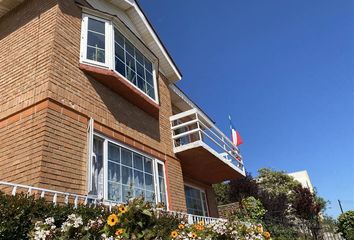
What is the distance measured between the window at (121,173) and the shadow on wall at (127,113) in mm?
916

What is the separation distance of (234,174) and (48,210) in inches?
455

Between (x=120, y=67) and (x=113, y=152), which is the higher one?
(x=120, y=67)

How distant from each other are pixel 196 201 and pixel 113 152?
741 centimetres

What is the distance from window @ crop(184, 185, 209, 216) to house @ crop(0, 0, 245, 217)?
7.47 feet

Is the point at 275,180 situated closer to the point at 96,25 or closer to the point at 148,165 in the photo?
the point at 148,165

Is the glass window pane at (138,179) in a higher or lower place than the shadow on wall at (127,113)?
lower

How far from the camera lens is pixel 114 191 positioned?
8.02 meters

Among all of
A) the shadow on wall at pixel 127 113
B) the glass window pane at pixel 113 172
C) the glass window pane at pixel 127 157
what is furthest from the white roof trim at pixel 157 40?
the glass window pane at pixel 113 172

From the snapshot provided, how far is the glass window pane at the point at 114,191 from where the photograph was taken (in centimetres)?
785

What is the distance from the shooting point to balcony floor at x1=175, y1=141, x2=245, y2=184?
1181cm

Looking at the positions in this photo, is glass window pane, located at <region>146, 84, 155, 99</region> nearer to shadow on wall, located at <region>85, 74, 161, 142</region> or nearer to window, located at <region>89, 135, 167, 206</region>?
shadow on wall, located at <region>85, 74, 161, 142</region>

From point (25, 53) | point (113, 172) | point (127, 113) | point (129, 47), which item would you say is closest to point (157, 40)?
point (129, 47)

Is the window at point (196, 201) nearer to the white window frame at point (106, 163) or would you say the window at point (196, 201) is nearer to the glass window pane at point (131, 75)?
the white window frame at point (106, 163)

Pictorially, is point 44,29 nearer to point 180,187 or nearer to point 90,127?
point 90,127
